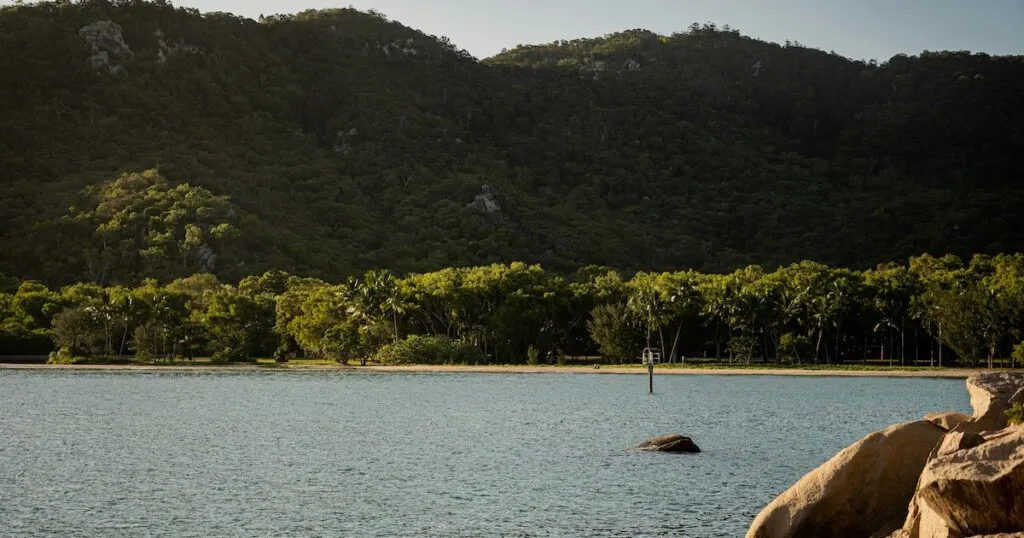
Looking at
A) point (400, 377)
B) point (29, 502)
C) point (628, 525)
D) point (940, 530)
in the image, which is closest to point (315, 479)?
point (29, 502)

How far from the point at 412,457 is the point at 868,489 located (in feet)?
97.3

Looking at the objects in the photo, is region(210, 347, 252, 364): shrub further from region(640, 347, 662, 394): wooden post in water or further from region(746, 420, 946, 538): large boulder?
region(746, 420, 946, 538): large boulder

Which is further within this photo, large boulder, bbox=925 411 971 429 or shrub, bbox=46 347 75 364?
shrub, bbox=46 347 75 364

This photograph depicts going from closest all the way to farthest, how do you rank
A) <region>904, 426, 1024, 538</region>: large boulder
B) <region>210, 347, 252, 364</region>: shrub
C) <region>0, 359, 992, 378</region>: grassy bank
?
<region>904, 426, 1024, 538</region>: large boulder → <region>0, 359, 992, 378</region>: grassy bank → <region>210, 347, 252, 364</region>: shrub

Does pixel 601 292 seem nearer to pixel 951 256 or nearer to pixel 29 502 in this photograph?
pixel 951 256

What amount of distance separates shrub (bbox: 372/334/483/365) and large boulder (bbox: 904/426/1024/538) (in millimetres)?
119376

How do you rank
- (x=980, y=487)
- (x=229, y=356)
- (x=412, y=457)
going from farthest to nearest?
(x=229, y=356)
(x=412, y=457)
(x=980, y=487)

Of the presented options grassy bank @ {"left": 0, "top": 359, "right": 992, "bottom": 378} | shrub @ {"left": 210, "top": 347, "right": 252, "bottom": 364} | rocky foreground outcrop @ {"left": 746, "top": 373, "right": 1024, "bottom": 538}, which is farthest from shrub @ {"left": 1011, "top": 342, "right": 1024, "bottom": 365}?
rocky foreground outcrop @ {"left": 746, "top": 373, "right": 1024, "bottom": 538}

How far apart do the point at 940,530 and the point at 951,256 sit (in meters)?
169

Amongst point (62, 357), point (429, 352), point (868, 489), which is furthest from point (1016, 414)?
point (62, 357)

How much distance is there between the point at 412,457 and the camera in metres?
50.1

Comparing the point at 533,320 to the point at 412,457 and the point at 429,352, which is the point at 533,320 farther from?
the point at 412,457

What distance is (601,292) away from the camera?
14438 centimetres

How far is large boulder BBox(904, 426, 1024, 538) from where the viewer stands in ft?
52.8
